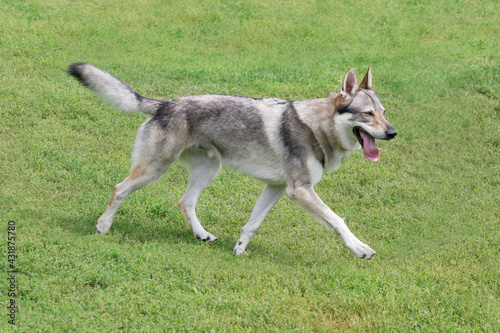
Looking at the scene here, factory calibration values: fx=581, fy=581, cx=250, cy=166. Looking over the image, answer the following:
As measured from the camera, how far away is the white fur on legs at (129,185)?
25.2 ft

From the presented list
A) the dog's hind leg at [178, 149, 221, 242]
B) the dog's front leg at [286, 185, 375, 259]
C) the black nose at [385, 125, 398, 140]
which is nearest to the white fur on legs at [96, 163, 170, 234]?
the dog's hind leg at [178, 149, 221, 242]

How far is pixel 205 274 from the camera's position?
6.83 metres

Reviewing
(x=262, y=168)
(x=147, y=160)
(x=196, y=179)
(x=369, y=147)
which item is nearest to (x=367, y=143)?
(x=369, y=147)

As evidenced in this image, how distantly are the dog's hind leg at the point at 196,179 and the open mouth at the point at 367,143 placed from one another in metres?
2.05

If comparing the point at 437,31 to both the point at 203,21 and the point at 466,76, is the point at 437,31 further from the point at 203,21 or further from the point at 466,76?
the point at 203,21

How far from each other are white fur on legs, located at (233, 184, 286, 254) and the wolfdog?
0.04ft

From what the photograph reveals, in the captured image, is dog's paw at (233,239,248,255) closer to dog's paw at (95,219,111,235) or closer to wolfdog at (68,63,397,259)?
wolfdog at (68,63,397,259)

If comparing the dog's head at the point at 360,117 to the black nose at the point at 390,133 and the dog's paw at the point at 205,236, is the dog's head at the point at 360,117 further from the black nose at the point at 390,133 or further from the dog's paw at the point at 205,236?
the dog's paw at the point at 205,236

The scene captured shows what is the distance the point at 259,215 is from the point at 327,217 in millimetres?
1130

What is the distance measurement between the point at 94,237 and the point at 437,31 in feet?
48.5

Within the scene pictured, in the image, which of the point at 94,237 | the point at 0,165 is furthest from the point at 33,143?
the point at 94,237

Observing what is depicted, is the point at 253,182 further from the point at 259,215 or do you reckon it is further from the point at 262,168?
the point at 262,168

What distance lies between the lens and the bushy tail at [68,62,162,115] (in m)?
7.70

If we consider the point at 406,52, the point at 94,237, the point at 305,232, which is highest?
the point at 94,237
